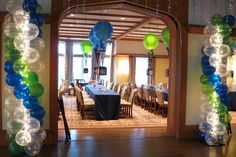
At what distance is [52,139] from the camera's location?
16.5 feet

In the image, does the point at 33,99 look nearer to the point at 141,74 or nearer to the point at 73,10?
the point at 73,10

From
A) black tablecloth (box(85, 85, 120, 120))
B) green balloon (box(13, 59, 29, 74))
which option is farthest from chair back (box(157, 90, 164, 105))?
green balloon (box(13, 59, 29, 74))

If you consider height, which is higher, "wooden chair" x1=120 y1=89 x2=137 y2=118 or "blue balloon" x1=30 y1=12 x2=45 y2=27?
"blue balloon" x1=30 y1=12 x2=45 y2=27

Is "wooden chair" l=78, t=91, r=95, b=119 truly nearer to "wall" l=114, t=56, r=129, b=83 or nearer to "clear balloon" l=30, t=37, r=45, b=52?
Result: "clear balloon" l=30, t=37, r=45, b=52

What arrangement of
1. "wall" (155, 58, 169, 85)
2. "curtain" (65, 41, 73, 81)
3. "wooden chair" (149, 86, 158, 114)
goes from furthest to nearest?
"curtain" (65, 41, 73, 81), "wall" (155, 58, 169, 85), "wooden chair" (149, 86, 158, 114)

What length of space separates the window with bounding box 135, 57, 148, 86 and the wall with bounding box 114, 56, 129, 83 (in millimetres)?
678

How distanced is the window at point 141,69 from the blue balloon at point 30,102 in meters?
11.4

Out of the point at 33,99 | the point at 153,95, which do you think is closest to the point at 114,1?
the point at 33,99

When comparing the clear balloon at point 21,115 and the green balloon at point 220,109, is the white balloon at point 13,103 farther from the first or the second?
the green balloon at point 220,109

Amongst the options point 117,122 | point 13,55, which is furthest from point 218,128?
point 13,55

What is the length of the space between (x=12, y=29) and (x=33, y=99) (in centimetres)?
110

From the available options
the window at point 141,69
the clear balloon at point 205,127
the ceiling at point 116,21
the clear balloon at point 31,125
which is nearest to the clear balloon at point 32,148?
the clear balloon at point 31,125

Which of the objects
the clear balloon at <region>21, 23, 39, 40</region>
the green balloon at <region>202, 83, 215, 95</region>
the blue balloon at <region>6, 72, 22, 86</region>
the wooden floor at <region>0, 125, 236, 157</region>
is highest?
the clear balloon at <region>21, 23, 39, 40</region>

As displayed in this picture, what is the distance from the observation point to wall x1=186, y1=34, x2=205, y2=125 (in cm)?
566
